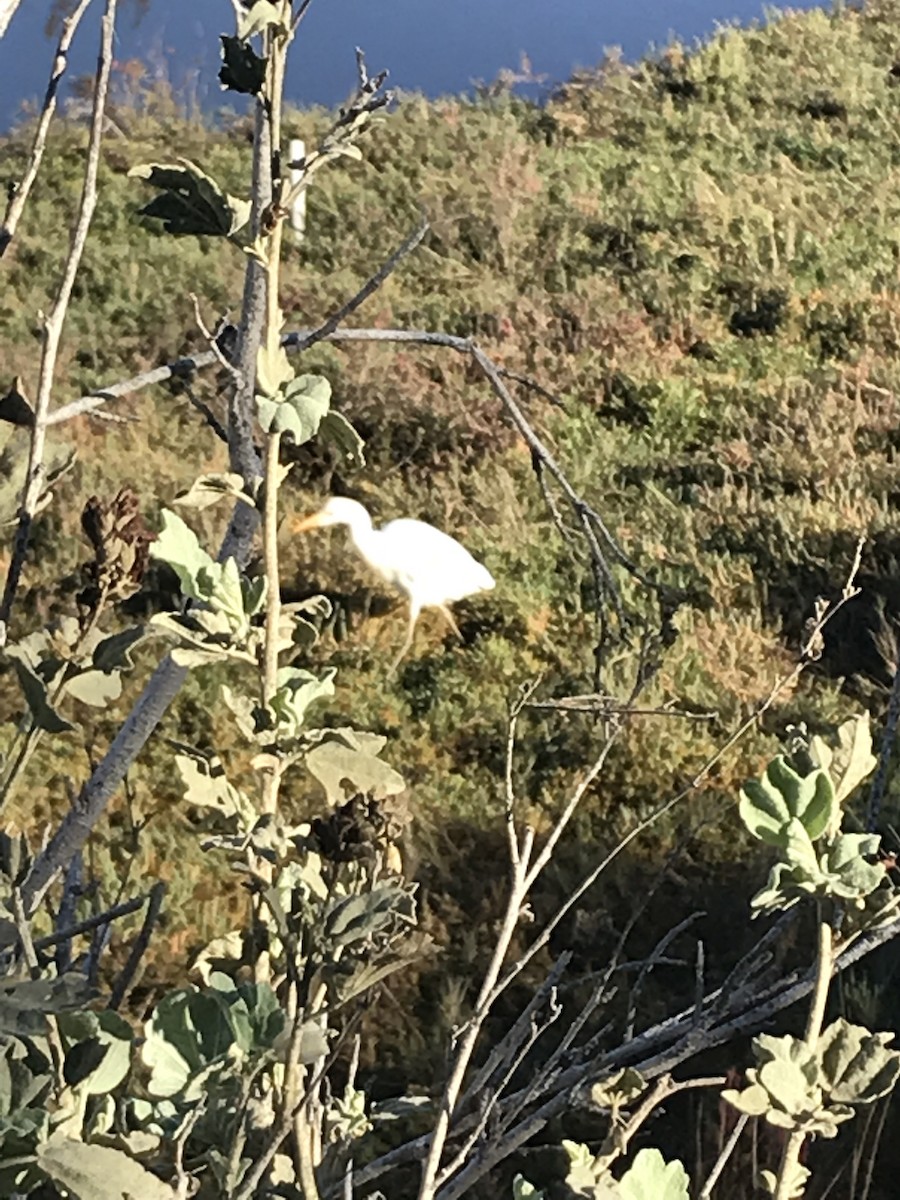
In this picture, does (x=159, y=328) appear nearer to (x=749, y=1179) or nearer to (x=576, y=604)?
(x=576, y=604)

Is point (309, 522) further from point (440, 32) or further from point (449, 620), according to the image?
point (440, 32)

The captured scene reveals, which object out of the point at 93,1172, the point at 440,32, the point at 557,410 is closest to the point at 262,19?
the point at 93,1172

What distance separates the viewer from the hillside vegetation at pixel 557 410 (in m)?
3.56

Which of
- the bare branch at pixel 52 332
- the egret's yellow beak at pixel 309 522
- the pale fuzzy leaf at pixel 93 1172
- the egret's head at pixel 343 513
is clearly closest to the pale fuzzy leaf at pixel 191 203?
the bare branch at pixel 52 332

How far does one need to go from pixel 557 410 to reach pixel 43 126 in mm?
5102

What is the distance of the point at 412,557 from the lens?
3.53m

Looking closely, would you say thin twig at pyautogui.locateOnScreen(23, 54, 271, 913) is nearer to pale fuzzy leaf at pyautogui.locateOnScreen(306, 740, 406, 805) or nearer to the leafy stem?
pale fuzzy leaf at pyautogui.locateOnScreen(306, 740, 406, 805)

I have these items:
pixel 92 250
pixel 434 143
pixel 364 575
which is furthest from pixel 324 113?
pixel 364 575

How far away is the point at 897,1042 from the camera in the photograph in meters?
2.50

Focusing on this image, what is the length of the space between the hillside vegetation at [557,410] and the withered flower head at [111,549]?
4.9 inches

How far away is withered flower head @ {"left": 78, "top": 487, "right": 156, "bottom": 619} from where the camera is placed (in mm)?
713

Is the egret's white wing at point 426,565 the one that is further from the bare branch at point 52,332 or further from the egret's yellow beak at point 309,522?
the bare branch at point 52,332

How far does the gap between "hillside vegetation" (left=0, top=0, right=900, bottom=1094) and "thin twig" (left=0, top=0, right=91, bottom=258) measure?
14cm

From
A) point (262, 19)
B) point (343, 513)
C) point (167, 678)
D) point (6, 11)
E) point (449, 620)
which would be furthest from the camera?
point (449, 620)
